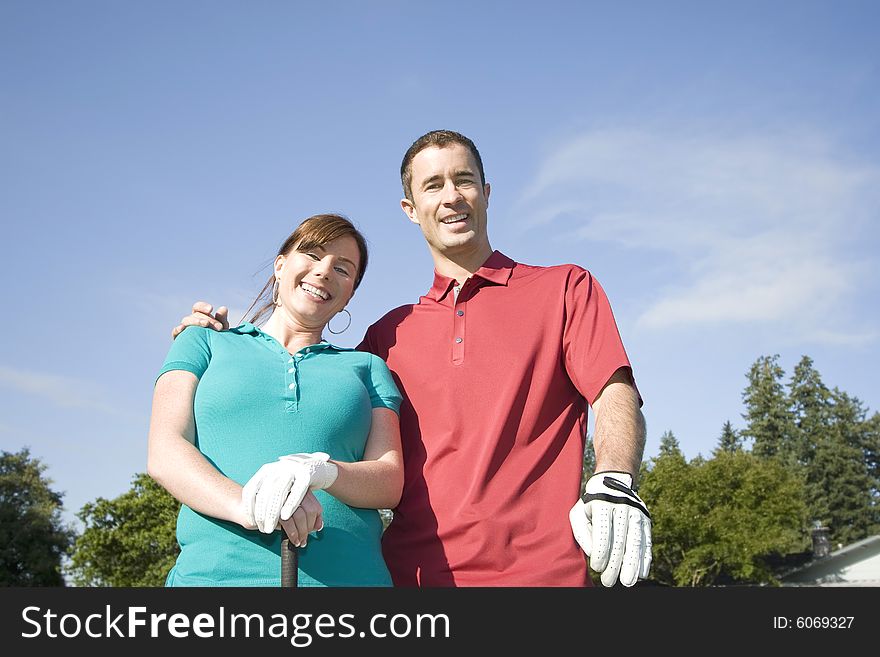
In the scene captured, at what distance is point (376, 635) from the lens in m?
2.30

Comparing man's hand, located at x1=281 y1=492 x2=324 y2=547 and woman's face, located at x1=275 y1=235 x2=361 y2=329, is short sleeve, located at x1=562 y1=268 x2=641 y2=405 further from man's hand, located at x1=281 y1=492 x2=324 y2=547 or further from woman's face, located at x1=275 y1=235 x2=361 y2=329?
man's hand, located at x1=281 y1=492 x2=324 y2=547

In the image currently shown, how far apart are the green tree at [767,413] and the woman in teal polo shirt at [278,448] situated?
8575 cm

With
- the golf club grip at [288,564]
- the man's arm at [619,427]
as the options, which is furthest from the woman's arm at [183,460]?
the man's arm at [619,427]

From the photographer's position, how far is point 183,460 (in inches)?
117

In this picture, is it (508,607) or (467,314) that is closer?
(508,607)

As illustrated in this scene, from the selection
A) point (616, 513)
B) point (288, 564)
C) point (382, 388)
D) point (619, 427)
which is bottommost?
point (288, 564)

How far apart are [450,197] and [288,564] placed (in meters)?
2.08

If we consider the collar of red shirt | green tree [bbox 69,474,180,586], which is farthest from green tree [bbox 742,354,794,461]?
the collar of red shirt

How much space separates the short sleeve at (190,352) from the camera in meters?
3.32

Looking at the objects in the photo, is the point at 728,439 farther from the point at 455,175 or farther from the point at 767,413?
the point at 455,175

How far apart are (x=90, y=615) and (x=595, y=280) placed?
2.60m

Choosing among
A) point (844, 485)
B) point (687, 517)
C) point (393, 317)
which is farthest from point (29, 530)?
point (844, 485)

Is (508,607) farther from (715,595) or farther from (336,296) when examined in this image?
(336,296)

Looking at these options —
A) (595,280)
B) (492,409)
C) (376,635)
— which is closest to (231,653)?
(376,635)
